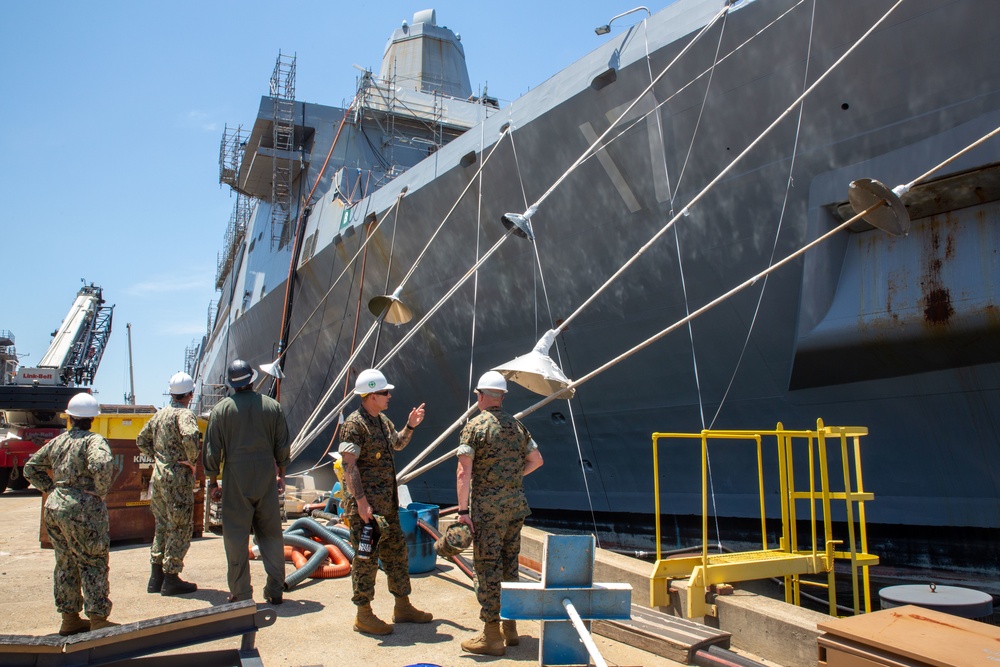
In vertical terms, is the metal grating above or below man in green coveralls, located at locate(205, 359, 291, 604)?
above

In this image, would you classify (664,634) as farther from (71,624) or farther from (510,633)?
(71,624)

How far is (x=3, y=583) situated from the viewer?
4.93 metres

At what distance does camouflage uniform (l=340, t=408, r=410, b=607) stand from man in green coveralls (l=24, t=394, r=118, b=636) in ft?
3.83


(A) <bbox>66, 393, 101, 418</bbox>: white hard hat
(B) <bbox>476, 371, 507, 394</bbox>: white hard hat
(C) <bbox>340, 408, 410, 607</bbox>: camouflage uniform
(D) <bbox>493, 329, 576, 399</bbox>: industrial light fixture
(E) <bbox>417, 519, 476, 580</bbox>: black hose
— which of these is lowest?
(E) <bbox>417, 519, 476, 580</bbox>: black hose

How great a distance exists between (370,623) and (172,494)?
1593mm

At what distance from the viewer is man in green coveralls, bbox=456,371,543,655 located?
349cm

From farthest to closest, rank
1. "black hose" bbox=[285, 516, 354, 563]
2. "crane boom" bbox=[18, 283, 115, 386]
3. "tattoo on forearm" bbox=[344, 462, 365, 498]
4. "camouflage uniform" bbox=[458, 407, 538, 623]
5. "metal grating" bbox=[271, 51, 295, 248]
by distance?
"crane boom" bbox=[18, 283, 115, 386]
"metal grating" bbox=[271, 51, 295, 248]
"black hose" bbox=[285, 516, 354, 563]
"tattoo on forearm" bbox=[344, 462, 365, 498]
"camouflage uniform" bbox=[458, 407, 538, 623]

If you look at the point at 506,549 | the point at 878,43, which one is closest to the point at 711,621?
the point at 506,549

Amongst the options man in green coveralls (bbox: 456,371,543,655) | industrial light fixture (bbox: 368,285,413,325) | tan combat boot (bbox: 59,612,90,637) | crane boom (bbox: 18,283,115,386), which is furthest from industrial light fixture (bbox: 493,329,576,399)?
crane boom (bbox: 18,283,115,386)

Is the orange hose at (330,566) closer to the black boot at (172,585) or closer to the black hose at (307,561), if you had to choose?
the black hose at (307,561)

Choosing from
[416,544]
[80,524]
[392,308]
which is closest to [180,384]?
[80,524]

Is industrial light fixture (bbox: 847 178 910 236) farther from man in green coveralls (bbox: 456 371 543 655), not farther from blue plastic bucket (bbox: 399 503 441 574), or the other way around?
blue plastic bucket (bbox: 399 503 441 574)

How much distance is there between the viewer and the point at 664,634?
3.58 m

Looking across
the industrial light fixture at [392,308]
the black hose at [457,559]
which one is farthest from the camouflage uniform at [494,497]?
the industrial light fixture at [392,308]
